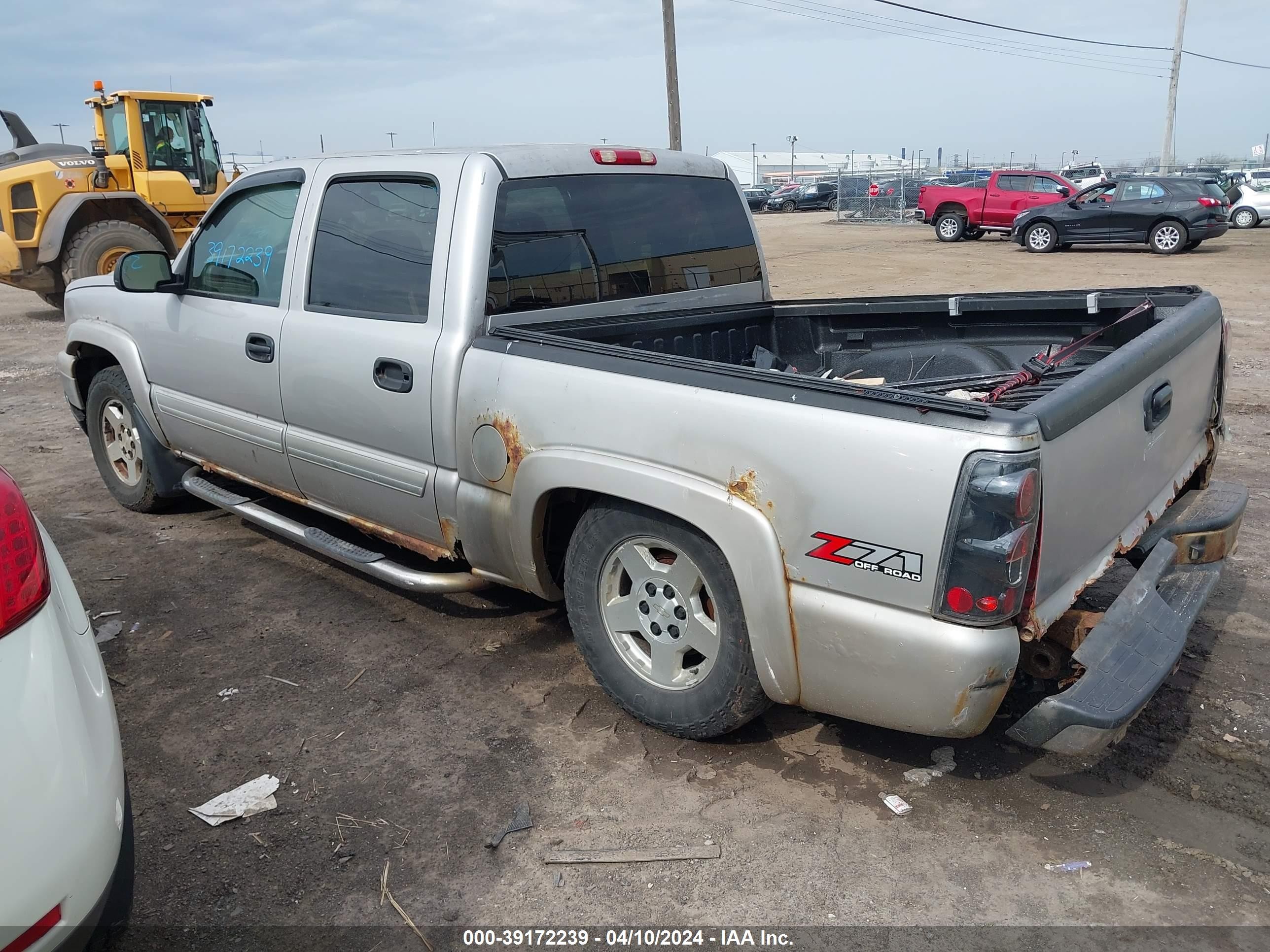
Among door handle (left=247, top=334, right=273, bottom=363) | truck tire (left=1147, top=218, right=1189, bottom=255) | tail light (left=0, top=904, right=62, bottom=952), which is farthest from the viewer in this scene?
truck tire (left=1147, top=218, right=1189, bottom=255)

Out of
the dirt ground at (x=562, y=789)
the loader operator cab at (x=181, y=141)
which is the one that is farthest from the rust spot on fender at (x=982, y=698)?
the loader operator cab at (x=181, y=141)

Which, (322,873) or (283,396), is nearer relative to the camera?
(322,873)

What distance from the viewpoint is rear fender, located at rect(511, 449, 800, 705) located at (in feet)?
9.11

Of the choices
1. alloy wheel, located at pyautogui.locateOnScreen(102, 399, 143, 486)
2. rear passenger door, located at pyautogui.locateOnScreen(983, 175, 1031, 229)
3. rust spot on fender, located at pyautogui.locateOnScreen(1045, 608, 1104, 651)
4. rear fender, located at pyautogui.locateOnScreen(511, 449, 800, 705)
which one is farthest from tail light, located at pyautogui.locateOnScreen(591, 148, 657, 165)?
rear passenger door, located at pyautogui.locateOnScreen(983, 175, 1031, 229)

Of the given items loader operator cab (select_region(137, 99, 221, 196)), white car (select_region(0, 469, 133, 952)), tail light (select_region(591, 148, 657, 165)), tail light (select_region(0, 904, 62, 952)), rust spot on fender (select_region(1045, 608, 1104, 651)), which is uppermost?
loader operator cab (select_region(137, 99, 221, 196))

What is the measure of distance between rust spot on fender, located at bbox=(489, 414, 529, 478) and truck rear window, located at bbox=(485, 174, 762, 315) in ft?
1.61

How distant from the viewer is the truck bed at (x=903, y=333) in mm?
3943

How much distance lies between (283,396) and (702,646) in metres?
2.21

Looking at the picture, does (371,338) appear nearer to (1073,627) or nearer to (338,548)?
(338,548)

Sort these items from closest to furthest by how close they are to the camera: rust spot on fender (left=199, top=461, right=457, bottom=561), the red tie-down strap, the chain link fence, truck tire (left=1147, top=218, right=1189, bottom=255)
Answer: the red tie-down strap
rust spot on fender (left=199, top=461, right=457, bottom=561)
truck tire (left=1147, top=218, right=1189, bottom=255)
the chain link fence

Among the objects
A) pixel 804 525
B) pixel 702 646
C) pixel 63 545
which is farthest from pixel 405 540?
pixel 63 545

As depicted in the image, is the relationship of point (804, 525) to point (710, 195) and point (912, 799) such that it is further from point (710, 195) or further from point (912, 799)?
point (710, 195)

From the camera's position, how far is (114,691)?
12.2ft

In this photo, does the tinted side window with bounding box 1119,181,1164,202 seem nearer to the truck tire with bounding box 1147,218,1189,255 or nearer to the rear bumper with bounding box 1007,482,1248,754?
the truck tire with bounding box 1147,218,1189,255
